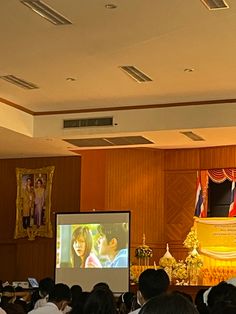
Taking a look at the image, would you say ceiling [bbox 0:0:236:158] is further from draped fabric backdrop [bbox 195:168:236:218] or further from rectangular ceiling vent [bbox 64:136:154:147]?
draped fabric backdrop [bbox 195:168:236:218]

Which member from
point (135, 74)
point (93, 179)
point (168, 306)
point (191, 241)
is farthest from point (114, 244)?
point (168, 306)

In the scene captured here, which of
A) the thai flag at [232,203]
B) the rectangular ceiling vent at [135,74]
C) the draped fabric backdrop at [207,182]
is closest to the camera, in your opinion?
the rectangular ceiling vent at [135,74]

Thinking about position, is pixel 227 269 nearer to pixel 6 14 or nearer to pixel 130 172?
pixel 130 172

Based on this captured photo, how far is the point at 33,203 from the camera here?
14.9 metres

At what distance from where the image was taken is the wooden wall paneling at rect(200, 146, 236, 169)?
14.3 metres

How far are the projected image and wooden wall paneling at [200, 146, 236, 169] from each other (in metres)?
2.65

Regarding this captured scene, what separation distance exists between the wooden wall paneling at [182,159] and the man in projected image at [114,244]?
2565 mm

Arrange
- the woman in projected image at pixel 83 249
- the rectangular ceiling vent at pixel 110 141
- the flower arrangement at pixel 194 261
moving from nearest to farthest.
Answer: the rectangular ceiling vent at pixel 110 141
the woman in projected image at pixel 83 249
the flower arrangement at pixel 194 261

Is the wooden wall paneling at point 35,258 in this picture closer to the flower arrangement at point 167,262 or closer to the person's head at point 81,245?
the person's head at point 81,245

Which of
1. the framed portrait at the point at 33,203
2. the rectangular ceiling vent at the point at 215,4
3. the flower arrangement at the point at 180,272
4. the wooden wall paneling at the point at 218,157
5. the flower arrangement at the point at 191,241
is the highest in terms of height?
the rectangular ceiling vent at the point at 215,4

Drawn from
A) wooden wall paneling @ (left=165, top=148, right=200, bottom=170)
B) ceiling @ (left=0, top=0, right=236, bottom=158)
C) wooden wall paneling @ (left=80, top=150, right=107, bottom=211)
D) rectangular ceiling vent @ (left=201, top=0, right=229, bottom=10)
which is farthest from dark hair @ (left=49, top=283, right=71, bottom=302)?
wooden wall paneling @ (left=165, top=148, right=200, bottom=170)

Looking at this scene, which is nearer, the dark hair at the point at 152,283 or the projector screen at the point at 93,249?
the dark hair at the point at 152,283

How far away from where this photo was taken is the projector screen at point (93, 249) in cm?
1286

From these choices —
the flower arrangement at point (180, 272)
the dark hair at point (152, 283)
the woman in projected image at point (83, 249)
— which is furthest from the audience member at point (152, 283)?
the flower arrangement at point (180, 272)
